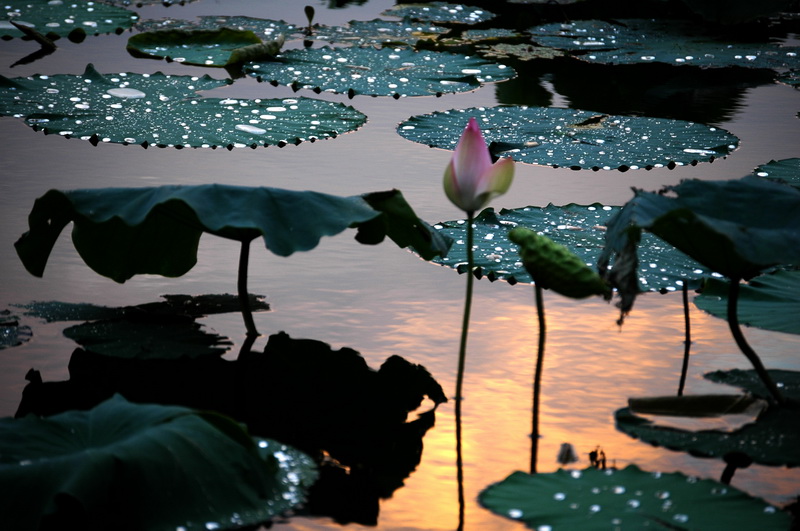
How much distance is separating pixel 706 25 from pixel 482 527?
5155 millimetres

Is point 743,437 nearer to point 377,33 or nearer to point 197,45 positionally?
point 197,45

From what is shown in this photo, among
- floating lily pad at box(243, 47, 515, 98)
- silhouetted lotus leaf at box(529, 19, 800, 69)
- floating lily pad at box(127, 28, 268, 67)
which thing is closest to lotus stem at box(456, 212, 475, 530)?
floating lily pad at box(243, 47, 515, 98)

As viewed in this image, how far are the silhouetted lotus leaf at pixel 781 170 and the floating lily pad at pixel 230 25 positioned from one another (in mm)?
2784

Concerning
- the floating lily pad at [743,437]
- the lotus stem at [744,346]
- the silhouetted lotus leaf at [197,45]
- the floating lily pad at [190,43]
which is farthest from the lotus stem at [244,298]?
the floating lily pad at [190,43]

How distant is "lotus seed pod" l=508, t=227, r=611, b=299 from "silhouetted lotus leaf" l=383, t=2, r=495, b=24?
14.9 ft

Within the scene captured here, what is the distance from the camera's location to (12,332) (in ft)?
5.80

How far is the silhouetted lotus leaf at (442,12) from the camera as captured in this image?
5863 mm

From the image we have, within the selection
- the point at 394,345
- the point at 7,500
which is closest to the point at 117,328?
the point at 394,345

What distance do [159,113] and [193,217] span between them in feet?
5.40

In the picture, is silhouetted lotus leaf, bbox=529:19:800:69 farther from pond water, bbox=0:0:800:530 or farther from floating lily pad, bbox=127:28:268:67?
floating lily pad, bbox=127:28:268:67

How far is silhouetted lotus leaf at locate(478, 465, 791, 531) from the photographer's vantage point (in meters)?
1.15

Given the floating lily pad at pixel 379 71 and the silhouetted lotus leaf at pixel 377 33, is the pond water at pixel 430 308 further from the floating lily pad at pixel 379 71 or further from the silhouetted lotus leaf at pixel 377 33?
the silhouetted lotus leaf at pixel 377 33

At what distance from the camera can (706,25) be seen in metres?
5.80

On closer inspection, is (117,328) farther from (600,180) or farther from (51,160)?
(600,180)
